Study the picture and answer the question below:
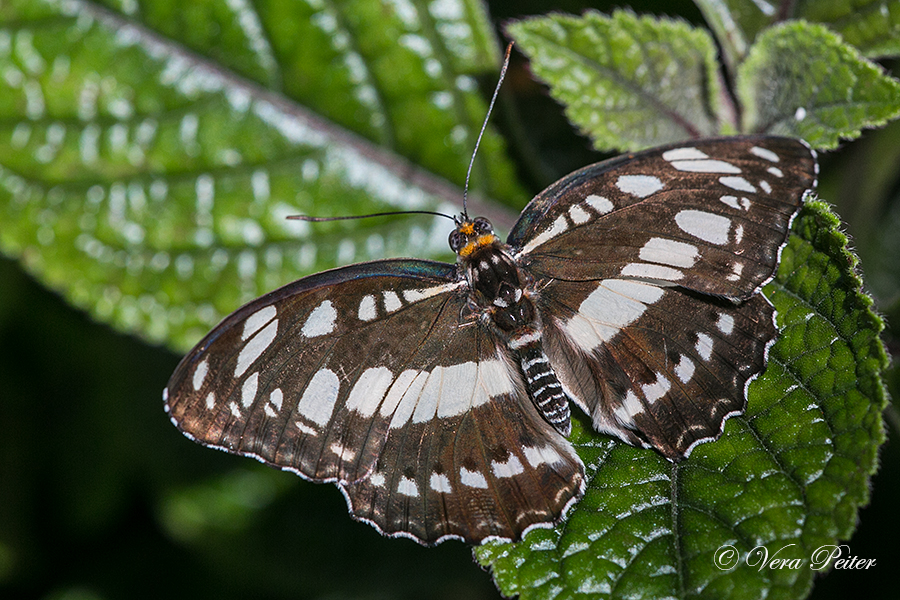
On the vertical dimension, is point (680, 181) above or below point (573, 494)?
above

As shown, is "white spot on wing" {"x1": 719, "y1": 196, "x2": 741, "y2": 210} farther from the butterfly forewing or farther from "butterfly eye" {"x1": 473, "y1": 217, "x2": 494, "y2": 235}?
"butterfly eye" {"x1": 473, "y1": 217, "x2": 494, "y2": 235}

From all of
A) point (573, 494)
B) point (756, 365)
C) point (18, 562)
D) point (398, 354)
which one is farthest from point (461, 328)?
point (18, 562)

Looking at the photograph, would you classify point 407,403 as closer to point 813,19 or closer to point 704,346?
point 704,346

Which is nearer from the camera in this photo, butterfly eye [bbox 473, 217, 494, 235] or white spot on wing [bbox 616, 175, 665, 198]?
white spot on wing [bbox 616, 175, 665, 198]

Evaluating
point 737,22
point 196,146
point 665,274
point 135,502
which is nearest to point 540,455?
point 665,274

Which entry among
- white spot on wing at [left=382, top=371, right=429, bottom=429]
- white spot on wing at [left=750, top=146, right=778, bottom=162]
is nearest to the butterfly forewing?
white spot on wing at [left=750, top=146, right=778, bottom=162]

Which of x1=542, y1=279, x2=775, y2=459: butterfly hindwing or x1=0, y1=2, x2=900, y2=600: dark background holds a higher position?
x1=542, y1=279, x2=775, y2=459: butterfly hindwing

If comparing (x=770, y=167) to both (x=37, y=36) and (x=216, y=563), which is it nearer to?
(x=37, y=36)
